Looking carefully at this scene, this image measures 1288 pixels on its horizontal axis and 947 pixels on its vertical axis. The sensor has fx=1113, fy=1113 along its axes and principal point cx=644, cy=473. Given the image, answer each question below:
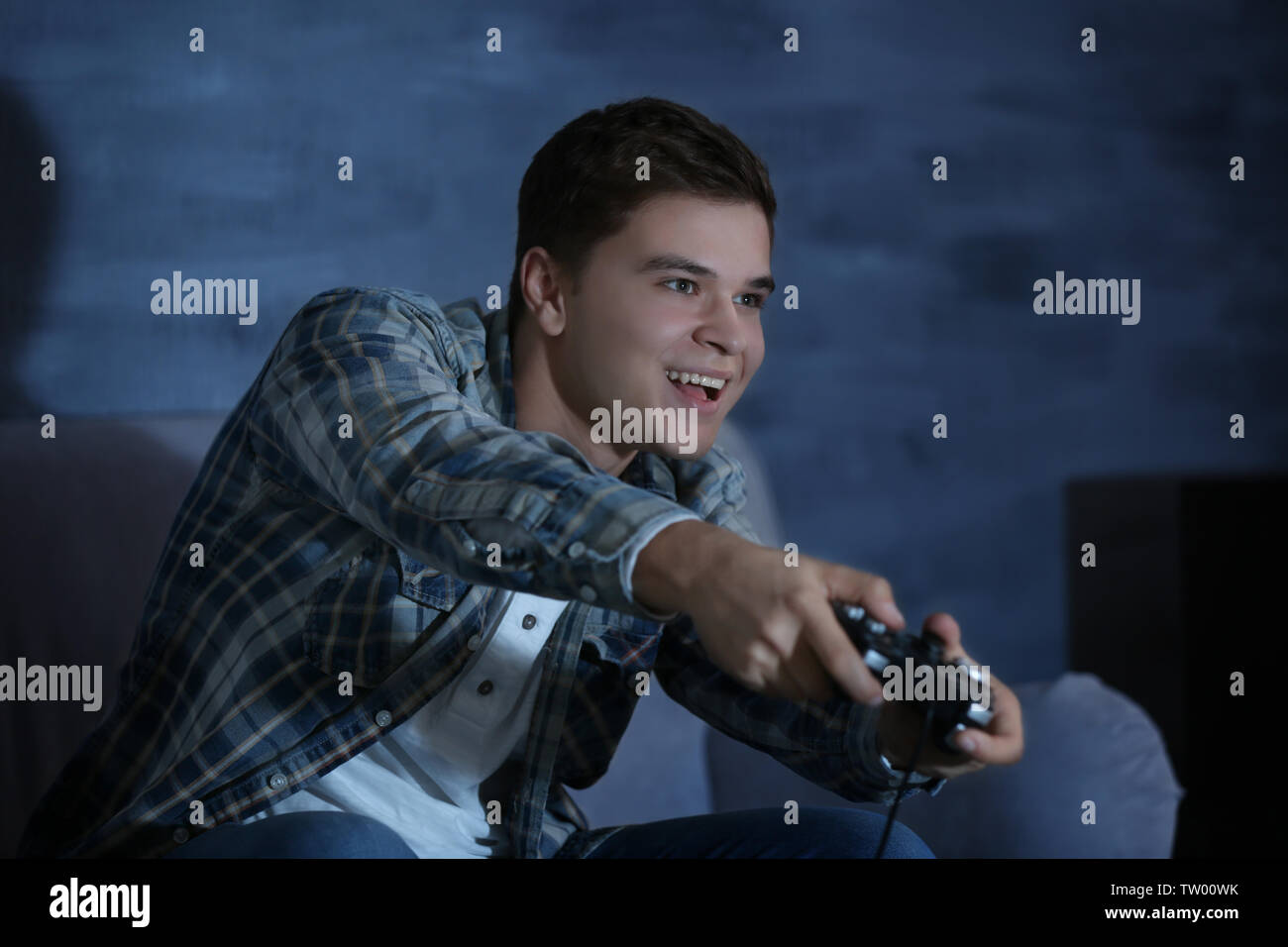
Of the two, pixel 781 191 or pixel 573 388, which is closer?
pixel 573 388

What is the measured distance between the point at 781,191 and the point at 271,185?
916 millimetres

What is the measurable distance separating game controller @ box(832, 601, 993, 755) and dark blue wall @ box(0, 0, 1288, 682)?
47.7 inches

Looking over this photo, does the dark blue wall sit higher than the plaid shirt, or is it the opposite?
the dark blue wall

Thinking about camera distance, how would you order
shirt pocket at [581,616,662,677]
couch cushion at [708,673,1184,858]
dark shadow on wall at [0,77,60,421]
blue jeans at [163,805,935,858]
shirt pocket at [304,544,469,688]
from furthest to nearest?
dark shadow on wall at [0,77,60,421], couch cushion at [708,673,1184,858], shirt pocket at [581,616,662,677], shirt pocket at [304,544,469,688], blue jeans at [163,805,935,858]

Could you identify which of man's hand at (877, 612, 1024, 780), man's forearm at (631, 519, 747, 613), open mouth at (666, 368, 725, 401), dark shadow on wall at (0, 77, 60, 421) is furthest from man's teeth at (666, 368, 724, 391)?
dark shadow on wall at (0, 77, 60, 421)

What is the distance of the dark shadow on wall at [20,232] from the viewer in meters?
1.47

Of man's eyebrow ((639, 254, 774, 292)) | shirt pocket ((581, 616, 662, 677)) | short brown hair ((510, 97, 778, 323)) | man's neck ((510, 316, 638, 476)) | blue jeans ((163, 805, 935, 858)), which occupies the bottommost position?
blue jeans ((163, 805, 935, 858))

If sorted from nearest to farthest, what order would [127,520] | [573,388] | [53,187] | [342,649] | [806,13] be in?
1. [342,649]
2. [573,388]
3. [127,520]
4. [53,187]
5. [806,13]

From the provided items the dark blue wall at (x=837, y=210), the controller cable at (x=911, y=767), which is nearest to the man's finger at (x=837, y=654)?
the controller cable at (x=911, y=767)

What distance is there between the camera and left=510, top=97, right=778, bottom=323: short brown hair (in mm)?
1116

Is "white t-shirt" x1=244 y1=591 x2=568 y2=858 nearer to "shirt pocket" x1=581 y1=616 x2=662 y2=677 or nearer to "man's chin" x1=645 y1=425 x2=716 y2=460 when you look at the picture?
"shirt pocket" x1=581 y1=616 x2=662 y2=677
